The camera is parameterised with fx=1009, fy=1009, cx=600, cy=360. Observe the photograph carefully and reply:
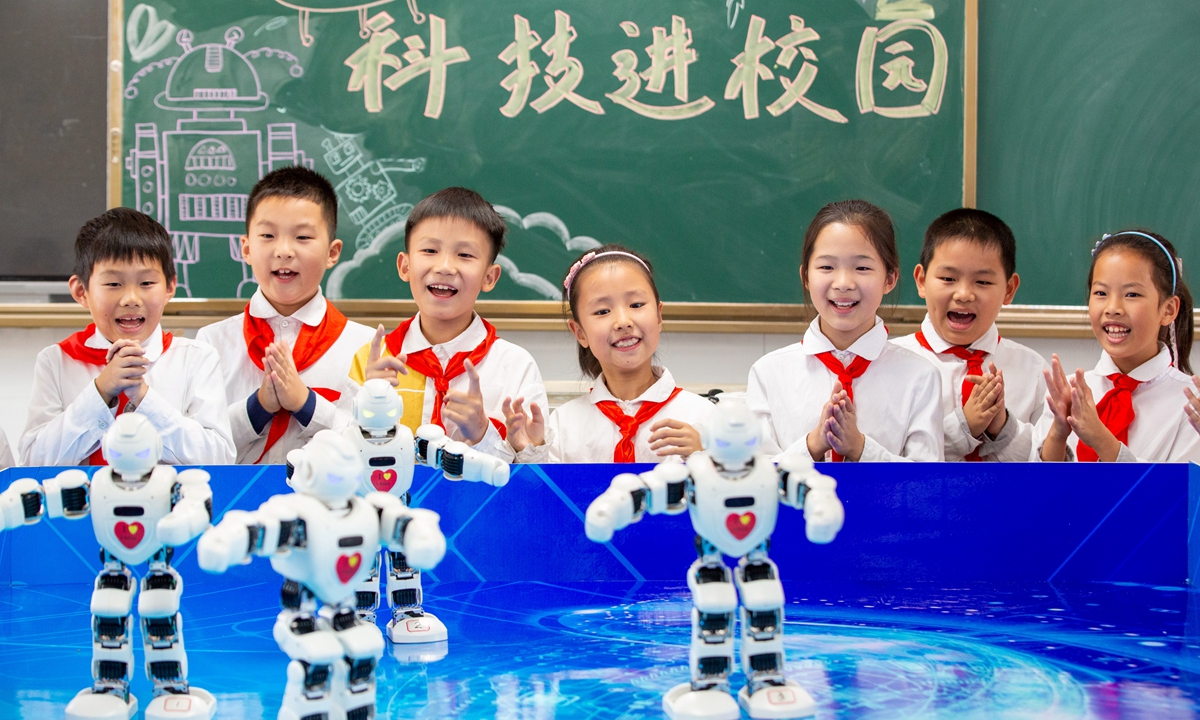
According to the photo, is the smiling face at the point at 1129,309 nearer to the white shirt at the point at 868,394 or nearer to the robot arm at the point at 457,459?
the white shirt at the point at 868,394

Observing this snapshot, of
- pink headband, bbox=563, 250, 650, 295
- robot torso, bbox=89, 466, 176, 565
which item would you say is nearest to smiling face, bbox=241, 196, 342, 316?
pink headband, bbox=563, 250, 650, 295

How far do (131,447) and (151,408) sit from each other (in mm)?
762

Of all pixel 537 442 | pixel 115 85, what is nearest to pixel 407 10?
pixel 115 85

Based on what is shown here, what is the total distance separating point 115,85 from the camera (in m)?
3.01

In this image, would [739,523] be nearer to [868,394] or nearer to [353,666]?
[353,666]

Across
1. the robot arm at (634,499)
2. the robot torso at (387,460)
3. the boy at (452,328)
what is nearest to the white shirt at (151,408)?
the boy at (452,328)

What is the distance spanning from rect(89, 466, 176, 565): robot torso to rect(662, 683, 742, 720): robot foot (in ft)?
1.91

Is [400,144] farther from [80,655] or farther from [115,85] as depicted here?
[80,655]

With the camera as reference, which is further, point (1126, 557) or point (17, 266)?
point (17, 266)

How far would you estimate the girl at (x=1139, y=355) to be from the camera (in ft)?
6.67

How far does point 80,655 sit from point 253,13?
2.28 meters

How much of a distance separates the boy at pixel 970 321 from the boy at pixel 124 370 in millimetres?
1447

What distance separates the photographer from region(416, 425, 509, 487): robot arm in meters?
1.25

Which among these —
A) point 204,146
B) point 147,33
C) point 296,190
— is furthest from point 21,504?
point 147,33
